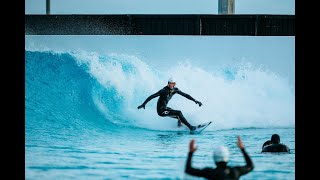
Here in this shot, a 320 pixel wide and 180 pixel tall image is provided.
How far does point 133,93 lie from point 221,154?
148 cm

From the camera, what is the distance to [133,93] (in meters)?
8.47

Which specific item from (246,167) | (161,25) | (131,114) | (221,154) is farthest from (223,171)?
(161,25)

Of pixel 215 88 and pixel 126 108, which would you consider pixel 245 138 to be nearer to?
pixel 215 88

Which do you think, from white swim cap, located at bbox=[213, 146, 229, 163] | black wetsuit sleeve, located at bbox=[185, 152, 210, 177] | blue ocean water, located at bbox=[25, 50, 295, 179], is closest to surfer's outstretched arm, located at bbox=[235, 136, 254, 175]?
white swim cap, located at bbox=[213, 146, 229, 163]

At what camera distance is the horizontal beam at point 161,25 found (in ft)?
27.5

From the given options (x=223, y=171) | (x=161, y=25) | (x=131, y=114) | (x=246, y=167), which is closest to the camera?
(x=223, y=171)

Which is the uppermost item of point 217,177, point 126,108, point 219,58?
point 219,58

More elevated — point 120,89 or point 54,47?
point 54,47

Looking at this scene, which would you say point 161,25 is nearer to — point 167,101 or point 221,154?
point 167,101

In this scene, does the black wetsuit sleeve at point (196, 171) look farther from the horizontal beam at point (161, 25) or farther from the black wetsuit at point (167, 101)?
the horizontal beam at point (161, 25)

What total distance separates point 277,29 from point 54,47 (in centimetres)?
280

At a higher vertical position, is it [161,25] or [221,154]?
[161,25]

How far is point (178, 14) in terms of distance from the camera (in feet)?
27.5

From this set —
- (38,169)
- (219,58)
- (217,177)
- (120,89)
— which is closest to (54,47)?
Result: (120,89)
